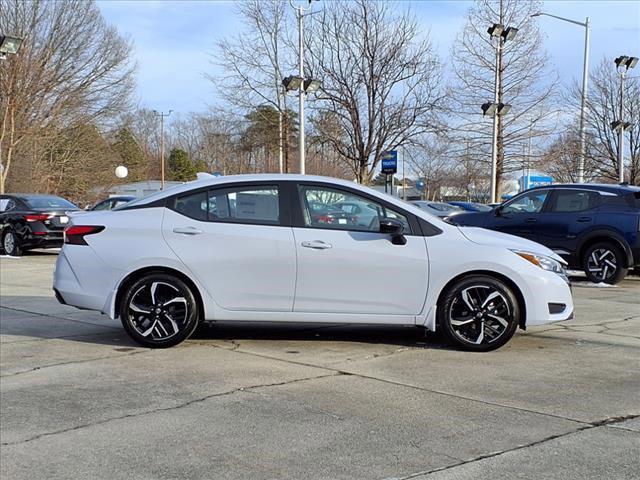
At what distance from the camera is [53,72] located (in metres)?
37.1

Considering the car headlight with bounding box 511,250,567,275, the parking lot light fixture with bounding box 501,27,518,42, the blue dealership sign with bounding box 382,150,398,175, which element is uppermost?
the parking lot light fixture with bounding box 501,27,518,42

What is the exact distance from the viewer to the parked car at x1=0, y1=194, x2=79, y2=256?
59.7 feet

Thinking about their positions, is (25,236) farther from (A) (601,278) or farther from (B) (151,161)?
(B) (151,161)

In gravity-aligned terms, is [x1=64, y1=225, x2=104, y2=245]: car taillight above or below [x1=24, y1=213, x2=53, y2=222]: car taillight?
below

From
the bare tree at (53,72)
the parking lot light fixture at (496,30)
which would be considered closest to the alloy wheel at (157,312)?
the parking lot light fixture at (496,30)

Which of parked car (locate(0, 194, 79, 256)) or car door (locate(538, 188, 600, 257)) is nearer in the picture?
car door (locate(538, 188, 600, 257))

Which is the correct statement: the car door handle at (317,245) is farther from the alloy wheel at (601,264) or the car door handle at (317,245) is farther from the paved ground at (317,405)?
the alloy wheel at (601,264)

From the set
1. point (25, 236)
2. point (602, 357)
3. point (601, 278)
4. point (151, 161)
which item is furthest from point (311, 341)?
point (151, 161)

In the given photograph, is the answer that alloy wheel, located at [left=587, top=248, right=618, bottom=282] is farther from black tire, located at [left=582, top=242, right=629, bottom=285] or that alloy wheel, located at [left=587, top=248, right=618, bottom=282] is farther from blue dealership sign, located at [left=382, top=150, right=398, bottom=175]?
blue dealership sign, located at [left=382, top=150, right=398, bottom=175]

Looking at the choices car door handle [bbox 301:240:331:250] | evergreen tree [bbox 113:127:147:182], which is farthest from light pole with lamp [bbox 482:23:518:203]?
evergreen tree [bbox 113:127:147:182]

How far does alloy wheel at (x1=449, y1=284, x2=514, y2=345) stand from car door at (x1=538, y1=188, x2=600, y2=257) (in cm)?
650

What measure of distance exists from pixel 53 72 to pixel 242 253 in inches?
1333

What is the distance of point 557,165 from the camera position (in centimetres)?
3512

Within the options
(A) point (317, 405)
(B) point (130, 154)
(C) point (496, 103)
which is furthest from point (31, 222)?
(B) point (130, 154)
